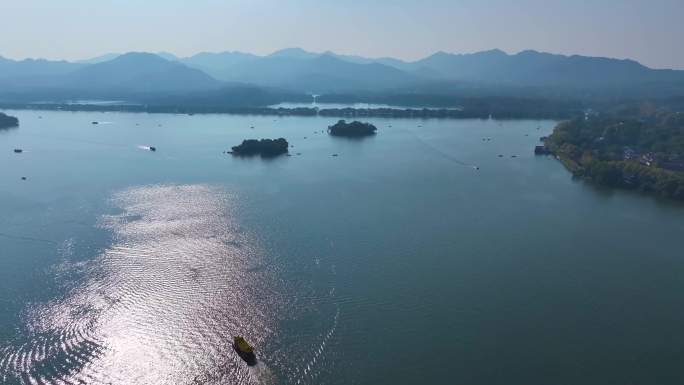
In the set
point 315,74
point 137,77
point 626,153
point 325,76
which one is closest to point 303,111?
point 626,153

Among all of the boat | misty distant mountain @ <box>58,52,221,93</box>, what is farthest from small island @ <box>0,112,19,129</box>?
the boat

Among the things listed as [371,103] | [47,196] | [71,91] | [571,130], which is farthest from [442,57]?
[47,196]

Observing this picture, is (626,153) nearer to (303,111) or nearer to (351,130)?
(351,130)

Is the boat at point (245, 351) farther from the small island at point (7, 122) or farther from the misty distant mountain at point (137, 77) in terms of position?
the misty distant mountain at point (137, 77)

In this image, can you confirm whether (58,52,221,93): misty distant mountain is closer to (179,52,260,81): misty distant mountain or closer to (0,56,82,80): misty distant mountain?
(0,56,82,80): misty distant mountain

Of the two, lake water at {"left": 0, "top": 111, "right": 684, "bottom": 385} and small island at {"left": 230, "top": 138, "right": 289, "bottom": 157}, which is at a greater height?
small island at {"left": 230, "top": 138, "right": 289, "bottom": 157}

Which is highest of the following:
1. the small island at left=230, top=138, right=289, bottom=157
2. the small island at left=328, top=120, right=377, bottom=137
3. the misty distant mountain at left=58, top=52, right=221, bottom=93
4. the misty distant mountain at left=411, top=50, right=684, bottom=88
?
the misty distant mountain at left=411, top=50, right=684, bottom=88

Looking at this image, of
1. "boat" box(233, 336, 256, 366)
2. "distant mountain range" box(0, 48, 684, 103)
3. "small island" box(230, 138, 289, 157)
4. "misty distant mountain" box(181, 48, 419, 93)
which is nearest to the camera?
"boat" box(233, 336, 256, 366)
